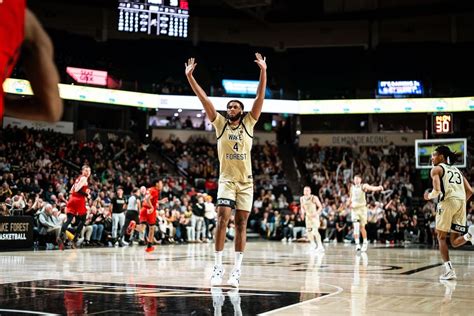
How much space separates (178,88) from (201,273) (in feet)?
87.8

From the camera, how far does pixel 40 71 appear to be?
2.08m

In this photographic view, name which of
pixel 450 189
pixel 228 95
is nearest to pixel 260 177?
pixel 228 95

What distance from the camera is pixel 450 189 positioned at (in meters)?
9.12

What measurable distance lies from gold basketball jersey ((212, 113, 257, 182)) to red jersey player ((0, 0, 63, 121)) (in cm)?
526

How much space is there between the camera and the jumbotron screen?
2803cm

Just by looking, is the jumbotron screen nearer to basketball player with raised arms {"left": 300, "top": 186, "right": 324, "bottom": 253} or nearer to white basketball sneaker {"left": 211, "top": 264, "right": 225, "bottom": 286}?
basketball player with raised arms {"left": 300, "top": 186, "right": 324, "bottom": 253}

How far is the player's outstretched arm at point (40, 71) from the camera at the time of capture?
2.07 metres

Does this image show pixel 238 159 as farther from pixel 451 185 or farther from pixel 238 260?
pixel 451 185

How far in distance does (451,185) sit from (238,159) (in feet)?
11.9

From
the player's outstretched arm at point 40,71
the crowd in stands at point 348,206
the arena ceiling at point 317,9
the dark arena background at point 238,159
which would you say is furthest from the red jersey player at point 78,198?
the arena ceiling at point 317,9

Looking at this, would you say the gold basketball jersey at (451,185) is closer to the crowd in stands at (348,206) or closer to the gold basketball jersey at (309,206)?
the gold basketball jersey at (309,206)

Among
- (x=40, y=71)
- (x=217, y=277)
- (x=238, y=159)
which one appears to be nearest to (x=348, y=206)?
(x=238, y=159)

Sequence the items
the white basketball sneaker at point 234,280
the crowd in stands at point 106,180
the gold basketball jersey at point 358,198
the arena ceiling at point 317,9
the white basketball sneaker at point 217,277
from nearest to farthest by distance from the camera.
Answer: the white basketball sneaker at point 234,280, the white basketball sneaker at point 217,277, the crowd in stands at point 106,180, the gold basketball jersey at point 358,198, the arena ceiling at point 317,9

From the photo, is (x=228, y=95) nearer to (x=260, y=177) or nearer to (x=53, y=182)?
(x=260, y=177)
